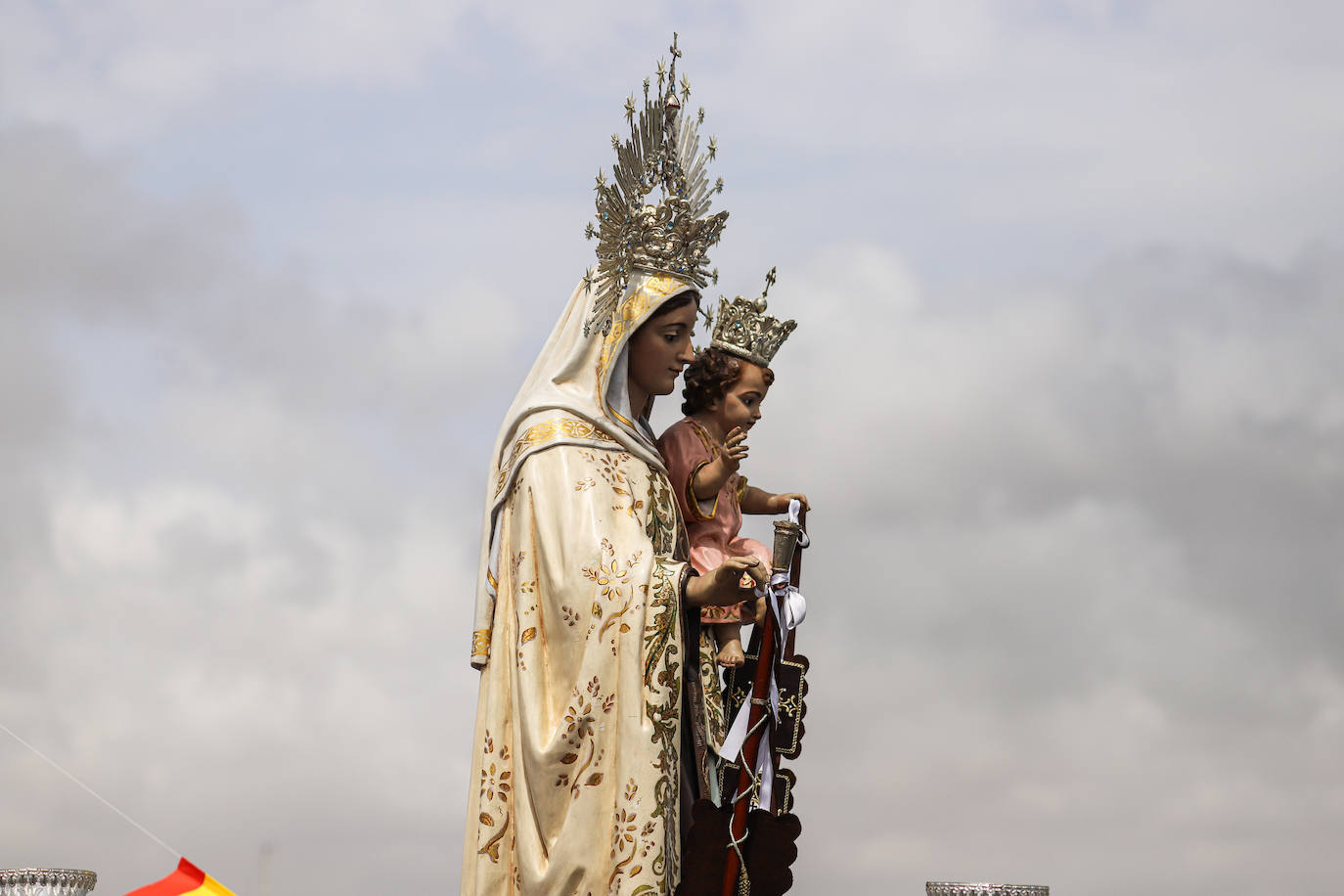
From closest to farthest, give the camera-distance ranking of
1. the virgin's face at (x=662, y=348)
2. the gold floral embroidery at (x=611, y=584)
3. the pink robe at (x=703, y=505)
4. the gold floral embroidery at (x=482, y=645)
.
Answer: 1. the gold floral embroidery at (x=611, y=584)
2. the gold floral embroidery at (x=482, y=645)
3. the virgin's face at (x=662, y=348)
4. the pink robe at (x=703, y=505)

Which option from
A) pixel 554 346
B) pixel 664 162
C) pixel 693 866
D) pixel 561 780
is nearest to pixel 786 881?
pixel 693 866

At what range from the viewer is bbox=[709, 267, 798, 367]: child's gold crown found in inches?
333

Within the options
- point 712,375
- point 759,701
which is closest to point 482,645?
point 759,701

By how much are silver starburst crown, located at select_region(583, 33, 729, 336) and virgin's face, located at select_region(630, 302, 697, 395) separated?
187 millimetres

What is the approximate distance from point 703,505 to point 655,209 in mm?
1512

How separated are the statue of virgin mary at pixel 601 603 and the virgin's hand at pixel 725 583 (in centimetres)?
1

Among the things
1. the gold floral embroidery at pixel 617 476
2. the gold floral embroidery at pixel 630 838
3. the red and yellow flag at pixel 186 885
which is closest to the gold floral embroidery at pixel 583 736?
the gold floral embroidery at pixel 630 838

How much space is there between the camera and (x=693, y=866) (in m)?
7.40

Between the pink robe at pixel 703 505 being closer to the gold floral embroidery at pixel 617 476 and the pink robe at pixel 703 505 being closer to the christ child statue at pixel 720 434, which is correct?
the christ child statue at pixel 720 434

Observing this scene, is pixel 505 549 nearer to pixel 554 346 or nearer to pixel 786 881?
pixel 554 346

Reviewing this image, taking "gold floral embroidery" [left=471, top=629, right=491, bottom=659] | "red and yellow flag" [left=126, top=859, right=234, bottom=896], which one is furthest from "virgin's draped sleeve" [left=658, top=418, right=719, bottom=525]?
"red and yellow flag" [left=126, top=859, right=234, bottom=896]

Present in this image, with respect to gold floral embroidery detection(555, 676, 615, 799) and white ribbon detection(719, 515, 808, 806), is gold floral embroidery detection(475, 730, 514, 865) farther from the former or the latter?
white ribbon detection(719, 515, 808, 806)

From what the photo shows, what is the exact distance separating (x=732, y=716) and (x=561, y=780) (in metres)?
0.99

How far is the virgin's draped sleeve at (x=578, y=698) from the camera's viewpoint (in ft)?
24.2
